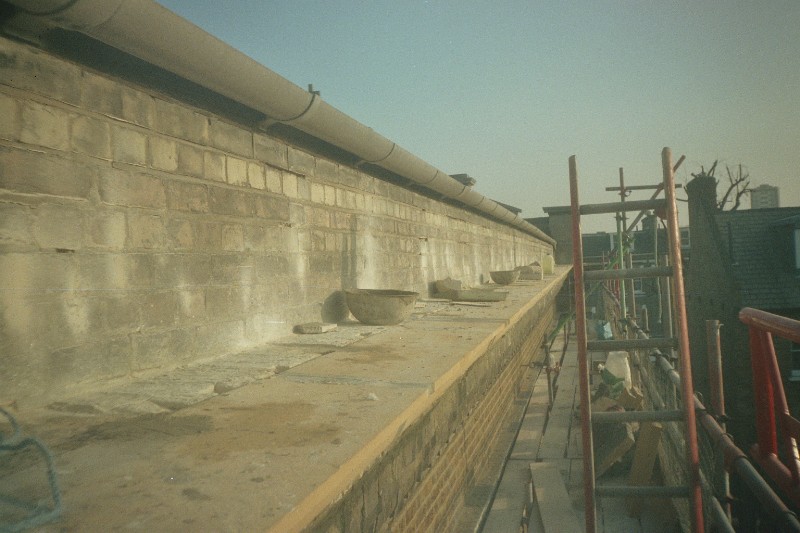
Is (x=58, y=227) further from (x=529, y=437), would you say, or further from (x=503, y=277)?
(x=503, y=277)

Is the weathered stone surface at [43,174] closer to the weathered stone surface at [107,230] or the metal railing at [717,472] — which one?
the weathered stone surface at [107,230]

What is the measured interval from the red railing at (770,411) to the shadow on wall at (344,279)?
2.81 metres

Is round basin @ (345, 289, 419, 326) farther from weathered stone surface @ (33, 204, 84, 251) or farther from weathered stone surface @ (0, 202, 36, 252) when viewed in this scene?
weathered stone surface @ (0, 202, 36, 252)

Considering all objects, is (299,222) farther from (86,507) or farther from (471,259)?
(471,259)

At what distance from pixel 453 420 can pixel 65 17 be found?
2.67m

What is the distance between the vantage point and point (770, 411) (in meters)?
2.37

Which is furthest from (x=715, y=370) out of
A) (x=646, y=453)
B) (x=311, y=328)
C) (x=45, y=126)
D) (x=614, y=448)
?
(x=45, y=126)

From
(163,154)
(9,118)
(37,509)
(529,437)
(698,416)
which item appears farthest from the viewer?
(529,437)

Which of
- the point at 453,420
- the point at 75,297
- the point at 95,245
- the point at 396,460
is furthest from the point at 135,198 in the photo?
the point at 453,420

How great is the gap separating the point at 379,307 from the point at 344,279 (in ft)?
1.79

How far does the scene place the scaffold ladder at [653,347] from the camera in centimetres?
280

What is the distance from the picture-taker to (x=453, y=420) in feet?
9.34

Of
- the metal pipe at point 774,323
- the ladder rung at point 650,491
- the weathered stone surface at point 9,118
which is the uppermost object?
the weathered stone surface at point 9,118

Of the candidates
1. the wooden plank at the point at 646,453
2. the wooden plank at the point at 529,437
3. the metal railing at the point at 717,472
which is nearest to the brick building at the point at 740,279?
the wooden plank at the point at 529,437
